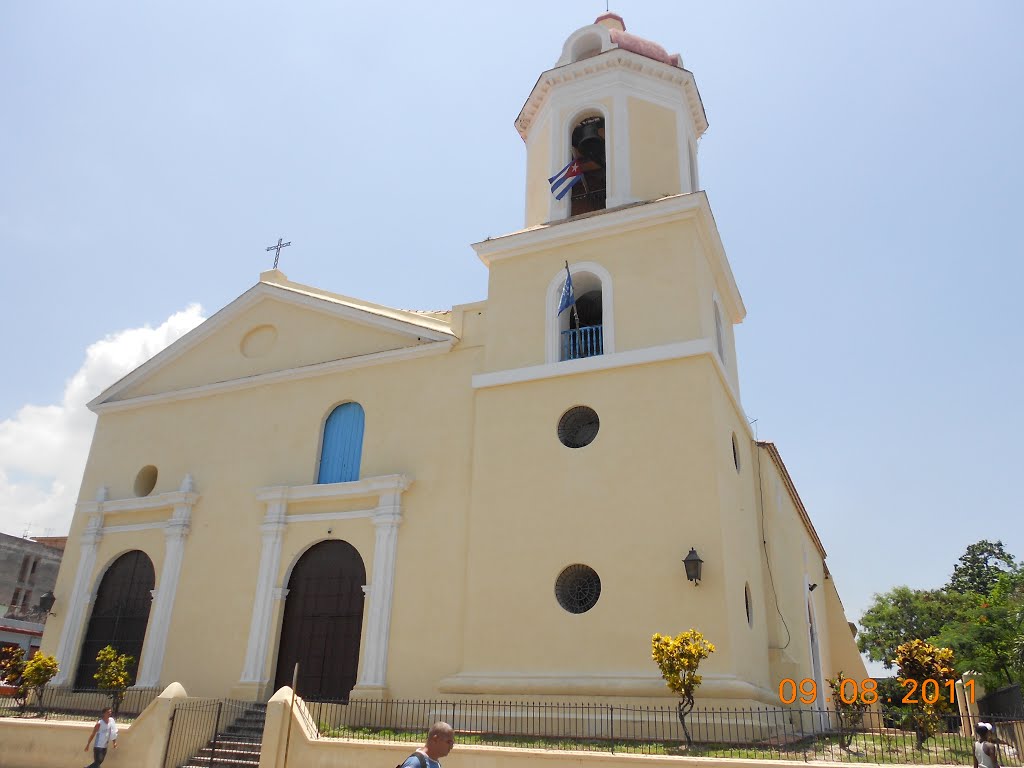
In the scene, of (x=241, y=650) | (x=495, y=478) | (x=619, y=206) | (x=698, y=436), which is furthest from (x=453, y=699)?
(x=619, y=206)

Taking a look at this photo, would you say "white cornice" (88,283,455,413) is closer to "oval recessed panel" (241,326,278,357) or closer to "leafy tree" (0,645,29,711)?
"oval recessed panel" (241,326,278,357)

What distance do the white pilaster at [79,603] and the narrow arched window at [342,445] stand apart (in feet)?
19.1

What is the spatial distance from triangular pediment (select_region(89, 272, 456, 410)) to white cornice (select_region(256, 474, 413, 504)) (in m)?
2.66

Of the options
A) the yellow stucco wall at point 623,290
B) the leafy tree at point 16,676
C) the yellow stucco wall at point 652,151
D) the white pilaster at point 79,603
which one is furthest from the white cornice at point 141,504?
the yellow stucco wall at point 652,151

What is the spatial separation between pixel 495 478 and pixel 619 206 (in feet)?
18.7

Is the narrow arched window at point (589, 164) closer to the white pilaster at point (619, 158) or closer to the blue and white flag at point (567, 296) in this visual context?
the white pilaster at point (619, 158)

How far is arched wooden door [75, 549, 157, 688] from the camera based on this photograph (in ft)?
55.4

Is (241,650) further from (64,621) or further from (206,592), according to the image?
(64,621)

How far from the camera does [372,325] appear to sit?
17156mm

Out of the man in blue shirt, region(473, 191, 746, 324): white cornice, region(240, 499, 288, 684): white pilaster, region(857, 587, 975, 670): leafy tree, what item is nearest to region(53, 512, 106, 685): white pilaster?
region(240, 499, 288, 684): white pilaster

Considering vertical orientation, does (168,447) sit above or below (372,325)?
below

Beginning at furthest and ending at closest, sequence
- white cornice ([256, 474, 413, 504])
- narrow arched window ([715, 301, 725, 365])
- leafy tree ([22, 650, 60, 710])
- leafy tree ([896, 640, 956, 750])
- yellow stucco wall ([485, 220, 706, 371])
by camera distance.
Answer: leafy tree ([22, 650, 60, 710])
narrow arched window ([715, 301, 725, 365])
white cornice ([256, 474, 413, 504])
yellow stucco wall ([485, 220, 706, 371])
leafy tree ([896, 640, 956, 750])

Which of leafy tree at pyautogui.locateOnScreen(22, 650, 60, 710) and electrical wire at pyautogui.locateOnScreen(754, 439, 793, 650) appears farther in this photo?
electrical wire at pyautogui.locateOnScreen(754, 439, 793, 650)

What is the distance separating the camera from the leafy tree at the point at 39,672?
51.3 ft
